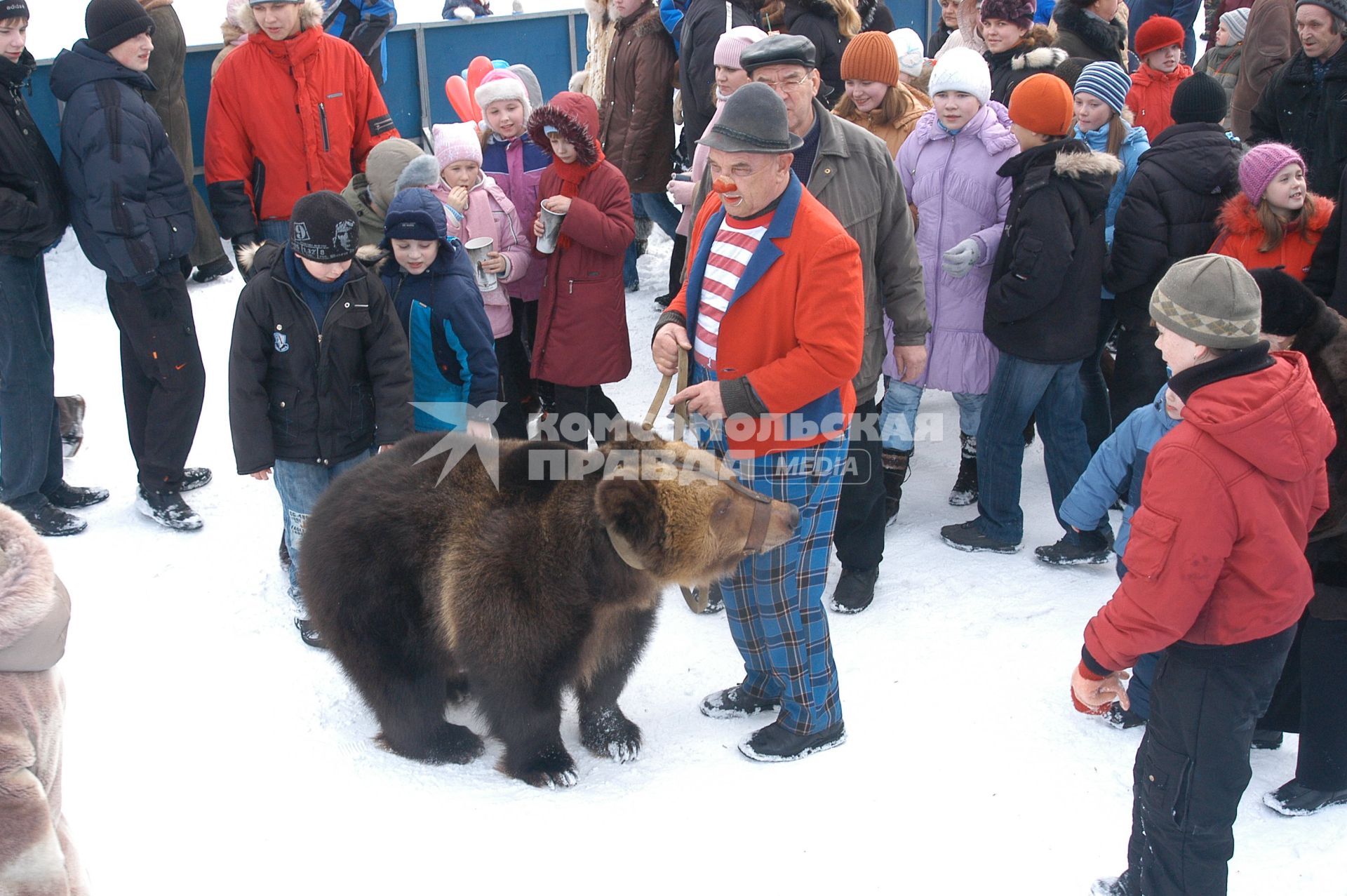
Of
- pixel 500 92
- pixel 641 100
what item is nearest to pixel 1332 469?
pixel 500 92

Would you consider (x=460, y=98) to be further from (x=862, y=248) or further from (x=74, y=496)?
(x=862, y=248)

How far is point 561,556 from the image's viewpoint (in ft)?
12.4

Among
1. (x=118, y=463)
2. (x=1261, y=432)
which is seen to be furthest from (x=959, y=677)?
(x=118, y=463)

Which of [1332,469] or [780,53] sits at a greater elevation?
[780,53]

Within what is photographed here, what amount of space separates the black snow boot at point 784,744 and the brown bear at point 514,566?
0.61m

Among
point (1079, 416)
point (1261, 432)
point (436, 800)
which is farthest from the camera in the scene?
point (1079, 416)

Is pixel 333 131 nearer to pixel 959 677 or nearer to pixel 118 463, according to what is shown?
pixel 118 463

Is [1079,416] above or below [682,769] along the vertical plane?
above

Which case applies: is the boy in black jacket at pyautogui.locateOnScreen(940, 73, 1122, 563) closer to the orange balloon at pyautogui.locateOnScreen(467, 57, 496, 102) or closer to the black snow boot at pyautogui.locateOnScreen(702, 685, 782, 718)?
the black snow boot at pyautogui.locateOnScreen(702, 685, 782, 718)

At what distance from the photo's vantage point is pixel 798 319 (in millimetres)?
3637

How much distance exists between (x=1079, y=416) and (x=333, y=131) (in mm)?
4775

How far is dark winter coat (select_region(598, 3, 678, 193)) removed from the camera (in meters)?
8.18

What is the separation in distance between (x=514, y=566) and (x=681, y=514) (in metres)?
0.64

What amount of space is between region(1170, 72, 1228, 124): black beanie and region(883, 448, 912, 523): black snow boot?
7.88 feet
